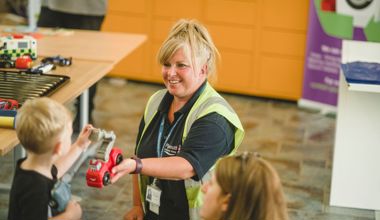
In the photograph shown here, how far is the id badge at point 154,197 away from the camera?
8.77 ft

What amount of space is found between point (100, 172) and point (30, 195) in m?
0.24

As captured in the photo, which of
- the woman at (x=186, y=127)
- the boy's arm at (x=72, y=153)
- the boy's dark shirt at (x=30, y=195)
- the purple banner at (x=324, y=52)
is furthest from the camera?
the purple banner at (x=324, y=52)

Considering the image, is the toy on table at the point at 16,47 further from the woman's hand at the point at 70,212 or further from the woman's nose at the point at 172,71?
the woman's hand at the point at 70,212

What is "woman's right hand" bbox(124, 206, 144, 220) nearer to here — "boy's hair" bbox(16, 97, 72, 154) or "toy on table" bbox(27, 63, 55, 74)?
"boy's hair" bbox(16, 97, 72, 154)

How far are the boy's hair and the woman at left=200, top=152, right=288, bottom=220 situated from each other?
1.72 feet

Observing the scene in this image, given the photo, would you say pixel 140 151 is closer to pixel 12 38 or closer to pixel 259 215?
pixel 259 215

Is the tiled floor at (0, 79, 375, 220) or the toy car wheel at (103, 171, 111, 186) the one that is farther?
the tiled floor at (0, 79, 375, 220)

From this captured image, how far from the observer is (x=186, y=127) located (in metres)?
2.62

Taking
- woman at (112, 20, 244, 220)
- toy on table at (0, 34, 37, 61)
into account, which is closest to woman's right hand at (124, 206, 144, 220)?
woman at (112, 20, 244, 220)

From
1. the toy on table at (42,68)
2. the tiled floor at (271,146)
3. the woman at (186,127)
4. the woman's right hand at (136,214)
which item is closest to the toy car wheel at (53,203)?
the woman at (186,127)

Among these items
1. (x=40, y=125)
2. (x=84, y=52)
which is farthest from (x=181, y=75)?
(x=84, y=52)

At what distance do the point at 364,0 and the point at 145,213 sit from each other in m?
3.19

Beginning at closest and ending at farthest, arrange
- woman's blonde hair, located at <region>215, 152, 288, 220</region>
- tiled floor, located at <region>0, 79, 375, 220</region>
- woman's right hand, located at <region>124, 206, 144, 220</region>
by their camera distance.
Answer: woman's blonde hair, located at <region>215, 152, 288, 220</region>, woman's right hand, located at <region>124, 206, 144, 220</region>, tiled floor, located at <region>0, 79, 375, 220</region>

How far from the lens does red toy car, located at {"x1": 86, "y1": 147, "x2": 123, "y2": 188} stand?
224cm
